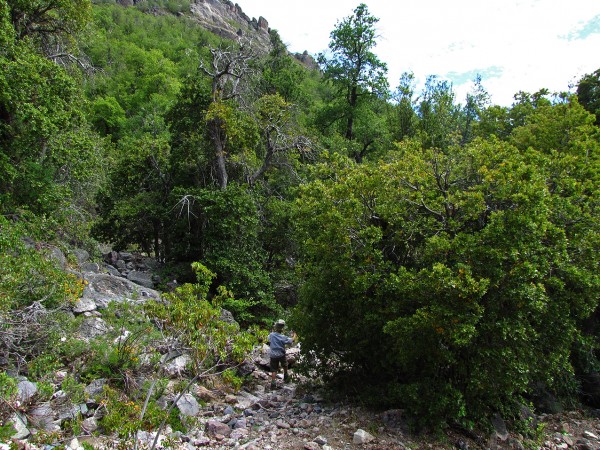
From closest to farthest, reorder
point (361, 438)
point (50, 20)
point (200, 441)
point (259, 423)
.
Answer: point (200, 441) < point (361, 438) < point (259, 423) < point (50, 20)

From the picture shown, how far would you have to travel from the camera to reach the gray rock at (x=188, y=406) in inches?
275

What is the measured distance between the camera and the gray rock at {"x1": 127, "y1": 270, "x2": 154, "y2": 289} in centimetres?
1423

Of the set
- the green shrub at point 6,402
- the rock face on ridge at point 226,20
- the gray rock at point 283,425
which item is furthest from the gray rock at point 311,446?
the rock face on ridge at point 226,20

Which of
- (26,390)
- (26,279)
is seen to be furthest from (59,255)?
(26,390)

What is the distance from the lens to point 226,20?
9294 cm

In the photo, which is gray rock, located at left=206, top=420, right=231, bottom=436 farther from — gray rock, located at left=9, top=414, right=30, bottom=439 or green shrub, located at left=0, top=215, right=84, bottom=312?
green shrub, located at left=0, top=215, right=84, bottom=312

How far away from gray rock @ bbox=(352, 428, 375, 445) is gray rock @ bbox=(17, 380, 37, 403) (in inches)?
182

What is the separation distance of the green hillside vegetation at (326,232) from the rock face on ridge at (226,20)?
72003 mm

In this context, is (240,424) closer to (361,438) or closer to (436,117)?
(361,438)

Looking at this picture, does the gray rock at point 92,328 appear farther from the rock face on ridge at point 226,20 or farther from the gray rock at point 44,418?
the rock face on ridge at point 226,20

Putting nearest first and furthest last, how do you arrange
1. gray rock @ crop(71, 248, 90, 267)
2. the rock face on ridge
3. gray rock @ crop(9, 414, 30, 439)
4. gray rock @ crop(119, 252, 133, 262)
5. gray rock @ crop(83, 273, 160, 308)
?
gray rock @ crop(9, 414, 30, 439) → gray rock @ crop(83, 273, 160, 308) → gray rock @ crop(71, 248, 90, 267) → gray rock @ crop(119, 252, 133, 262) → the rock face on ridge

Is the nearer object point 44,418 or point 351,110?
point 44,418

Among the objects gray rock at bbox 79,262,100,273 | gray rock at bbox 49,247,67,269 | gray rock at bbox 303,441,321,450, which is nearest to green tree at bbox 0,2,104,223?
gray rock at bbox 49,247,67,269

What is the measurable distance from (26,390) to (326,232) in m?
5.04
